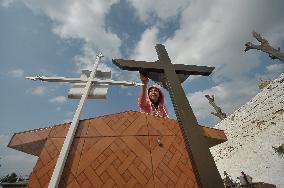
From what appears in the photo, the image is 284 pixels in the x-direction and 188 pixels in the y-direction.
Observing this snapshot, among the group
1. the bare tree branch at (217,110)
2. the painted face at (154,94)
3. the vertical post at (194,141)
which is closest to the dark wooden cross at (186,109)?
the vertical post at (194,141)

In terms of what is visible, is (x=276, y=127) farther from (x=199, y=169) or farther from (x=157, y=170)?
(x=199, y=169)

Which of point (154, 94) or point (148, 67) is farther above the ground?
point (154, 94)

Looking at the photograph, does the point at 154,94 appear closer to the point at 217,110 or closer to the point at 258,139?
the point at 258,139

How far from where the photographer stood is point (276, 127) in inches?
372

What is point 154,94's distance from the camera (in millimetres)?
5383

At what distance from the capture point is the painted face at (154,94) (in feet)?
17.6

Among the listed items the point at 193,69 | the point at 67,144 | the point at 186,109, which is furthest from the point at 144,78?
the point at 67,144

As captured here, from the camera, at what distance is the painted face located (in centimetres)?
536

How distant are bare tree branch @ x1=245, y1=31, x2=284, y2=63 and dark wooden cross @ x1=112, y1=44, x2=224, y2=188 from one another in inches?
440

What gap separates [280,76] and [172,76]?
957cm

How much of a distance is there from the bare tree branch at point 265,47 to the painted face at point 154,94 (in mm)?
10648

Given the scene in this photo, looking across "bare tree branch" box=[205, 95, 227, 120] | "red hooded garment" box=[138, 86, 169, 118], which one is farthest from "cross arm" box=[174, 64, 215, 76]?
"bare tree branch" box=[205, 95, 227, 120]

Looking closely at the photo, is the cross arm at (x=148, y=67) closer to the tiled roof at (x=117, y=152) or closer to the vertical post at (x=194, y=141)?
the vertical post at (x=194, y=141)

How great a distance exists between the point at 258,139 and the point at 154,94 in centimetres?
734
